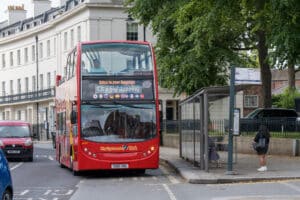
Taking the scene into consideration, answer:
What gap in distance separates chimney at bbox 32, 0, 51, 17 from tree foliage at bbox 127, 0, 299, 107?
162 feet

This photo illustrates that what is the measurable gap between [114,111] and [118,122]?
376mm

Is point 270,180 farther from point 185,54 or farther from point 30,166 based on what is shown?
point 185,54

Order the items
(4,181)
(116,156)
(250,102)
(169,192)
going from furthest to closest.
A: (250,102) < (116,156) < (169,192) < (4,181)

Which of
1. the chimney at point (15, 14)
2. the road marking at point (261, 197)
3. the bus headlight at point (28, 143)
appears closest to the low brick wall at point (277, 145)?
the bus headlight at point (28, 143)

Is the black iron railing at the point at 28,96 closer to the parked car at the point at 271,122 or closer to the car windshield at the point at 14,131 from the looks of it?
the car windshield at the point at 14,131

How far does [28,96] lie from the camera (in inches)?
3339

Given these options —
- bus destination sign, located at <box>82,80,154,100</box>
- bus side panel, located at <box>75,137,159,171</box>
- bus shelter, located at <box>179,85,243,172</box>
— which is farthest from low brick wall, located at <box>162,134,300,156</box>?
bus destination sign, located at <box>82,80,154,100</box>

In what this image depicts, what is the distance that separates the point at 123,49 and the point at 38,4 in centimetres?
6656

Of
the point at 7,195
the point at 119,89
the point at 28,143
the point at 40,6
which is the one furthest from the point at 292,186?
the point at 40,6

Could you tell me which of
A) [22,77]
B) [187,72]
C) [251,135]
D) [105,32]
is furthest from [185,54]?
[22,77]

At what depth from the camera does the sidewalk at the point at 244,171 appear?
69.5 ft

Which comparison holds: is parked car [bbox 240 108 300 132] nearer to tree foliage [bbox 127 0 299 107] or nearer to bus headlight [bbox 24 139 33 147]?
tree foliage [bbox 127 0 299 107]

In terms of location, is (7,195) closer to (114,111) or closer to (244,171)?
(114,111)

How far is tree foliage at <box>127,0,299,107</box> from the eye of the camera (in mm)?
31344
